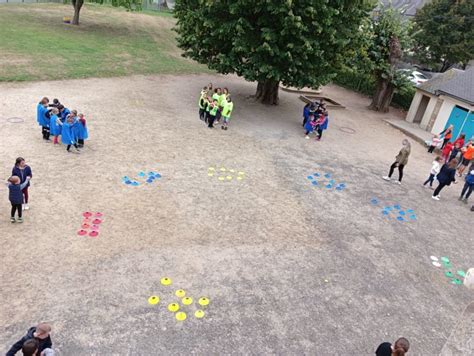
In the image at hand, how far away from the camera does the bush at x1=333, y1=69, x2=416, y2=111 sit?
24078 millimetres

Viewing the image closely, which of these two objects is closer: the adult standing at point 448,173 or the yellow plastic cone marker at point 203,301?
the yellow plastic cone marker at point 203,301

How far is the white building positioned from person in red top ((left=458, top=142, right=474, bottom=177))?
402 cm

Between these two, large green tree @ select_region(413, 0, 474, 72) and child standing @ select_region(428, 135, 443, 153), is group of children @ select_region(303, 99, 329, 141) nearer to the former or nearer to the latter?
child standing @ select_region(428, 135, 443, 153)

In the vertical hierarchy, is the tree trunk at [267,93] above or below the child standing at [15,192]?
above

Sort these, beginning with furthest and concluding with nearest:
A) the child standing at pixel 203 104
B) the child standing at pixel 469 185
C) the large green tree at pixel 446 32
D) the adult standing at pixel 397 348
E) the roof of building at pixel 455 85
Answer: the large green tree at pixel 446 32
the roof of building at pixel 455 85
the child standing at pixel 203 104
the child standing at pixel 469 185
the adult standing at pixel 397 348

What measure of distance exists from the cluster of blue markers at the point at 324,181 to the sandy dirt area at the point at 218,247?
0.96ft

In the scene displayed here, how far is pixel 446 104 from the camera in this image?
2080cm

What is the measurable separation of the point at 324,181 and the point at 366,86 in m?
18.6

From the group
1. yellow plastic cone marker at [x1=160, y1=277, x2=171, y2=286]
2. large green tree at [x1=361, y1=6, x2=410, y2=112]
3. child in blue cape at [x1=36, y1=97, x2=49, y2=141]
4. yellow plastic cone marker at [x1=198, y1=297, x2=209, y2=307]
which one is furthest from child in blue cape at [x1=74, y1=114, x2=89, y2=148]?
large green tree at [x1=361, y1=6, x2=410, y2=112]

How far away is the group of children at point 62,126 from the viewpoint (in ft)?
38.4

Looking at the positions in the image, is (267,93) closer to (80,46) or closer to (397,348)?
(80,46)

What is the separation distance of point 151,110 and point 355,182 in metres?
9.14

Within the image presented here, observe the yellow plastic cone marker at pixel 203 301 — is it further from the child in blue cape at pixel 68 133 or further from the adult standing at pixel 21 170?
the child in blue cape at pixel 68 133

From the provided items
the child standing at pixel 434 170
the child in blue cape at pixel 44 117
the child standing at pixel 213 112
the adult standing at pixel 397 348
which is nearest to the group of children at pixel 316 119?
the child standing at pixel 213 112
